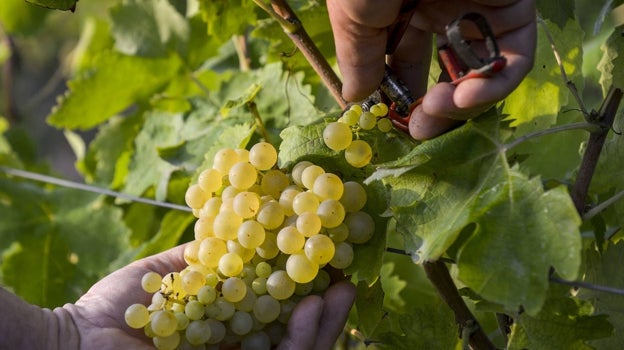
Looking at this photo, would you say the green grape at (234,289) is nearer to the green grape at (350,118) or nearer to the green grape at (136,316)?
the green grape at (136,316)

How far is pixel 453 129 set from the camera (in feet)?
2.49

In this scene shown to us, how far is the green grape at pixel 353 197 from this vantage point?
2.58 ft

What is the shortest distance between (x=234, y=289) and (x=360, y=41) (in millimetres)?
273

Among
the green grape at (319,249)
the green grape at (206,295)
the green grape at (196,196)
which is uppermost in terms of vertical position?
the green grape at (196,196)

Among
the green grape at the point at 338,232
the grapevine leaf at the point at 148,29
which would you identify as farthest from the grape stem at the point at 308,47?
the grapevine leaf at the point at 148,29

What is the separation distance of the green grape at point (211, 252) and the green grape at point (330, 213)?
0.11 meters

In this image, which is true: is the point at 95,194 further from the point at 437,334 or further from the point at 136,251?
the point at 437,334

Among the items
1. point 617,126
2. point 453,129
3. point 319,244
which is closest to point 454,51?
point 453,129

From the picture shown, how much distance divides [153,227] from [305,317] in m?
0.85

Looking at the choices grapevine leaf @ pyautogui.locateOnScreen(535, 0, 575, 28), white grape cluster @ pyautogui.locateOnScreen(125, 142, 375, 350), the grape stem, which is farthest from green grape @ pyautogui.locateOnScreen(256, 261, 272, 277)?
grapevine leaf @ pyautogui.locateOnScreen(535, 0, 575, 28)

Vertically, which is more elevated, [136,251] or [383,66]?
[383,66]

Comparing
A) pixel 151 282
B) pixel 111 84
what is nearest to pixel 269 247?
pixel 151 282

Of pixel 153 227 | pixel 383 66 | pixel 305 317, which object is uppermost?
pixel 383 66

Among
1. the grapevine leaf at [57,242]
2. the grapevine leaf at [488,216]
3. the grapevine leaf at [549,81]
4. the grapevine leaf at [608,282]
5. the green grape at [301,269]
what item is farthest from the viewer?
the grapevine leaf at [57,242]
